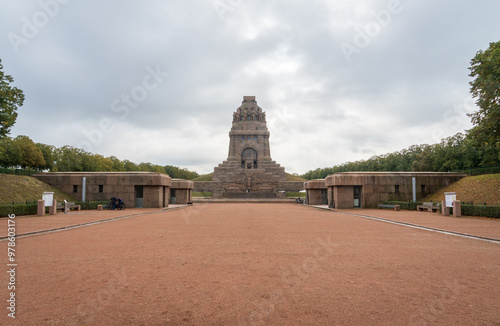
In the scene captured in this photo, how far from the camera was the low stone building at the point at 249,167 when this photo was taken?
53.9 meters

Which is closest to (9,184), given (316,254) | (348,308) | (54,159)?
(316,254)

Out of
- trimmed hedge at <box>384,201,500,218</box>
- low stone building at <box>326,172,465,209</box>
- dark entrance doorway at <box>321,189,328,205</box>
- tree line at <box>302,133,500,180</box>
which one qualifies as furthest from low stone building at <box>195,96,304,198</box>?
trimmed hedge at <box>384,201,500,218</box>

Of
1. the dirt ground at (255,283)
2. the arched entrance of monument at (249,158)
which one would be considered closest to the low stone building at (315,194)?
the dirt ground at (255,283)

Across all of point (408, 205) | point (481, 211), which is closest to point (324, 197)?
point (408, 205)

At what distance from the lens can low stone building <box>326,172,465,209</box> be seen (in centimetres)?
2730

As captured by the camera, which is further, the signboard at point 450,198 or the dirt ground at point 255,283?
the signboard at point 450,198

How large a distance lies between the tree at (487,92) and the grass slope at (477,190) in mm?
4041

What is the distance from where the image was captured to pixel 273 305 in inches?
179

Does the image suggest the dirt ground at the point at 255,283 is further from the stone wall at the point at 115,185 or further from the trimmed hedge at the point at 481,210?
the stone wall at the point at 115,185

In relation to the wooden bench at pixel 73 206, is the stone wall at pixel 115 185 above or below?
above

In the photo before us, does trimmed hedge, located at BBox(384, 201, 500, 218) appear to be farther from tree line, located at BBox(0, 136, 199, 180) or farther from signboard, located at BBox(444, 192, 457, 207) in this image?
tree line, located at BBox(0, 136, 199, 180)

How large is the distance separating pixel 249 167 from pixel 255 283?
6462cm

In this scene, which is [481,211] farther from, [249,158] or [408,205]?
[249,158]

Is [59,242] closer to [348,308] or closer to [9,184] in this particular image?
[348,308]
